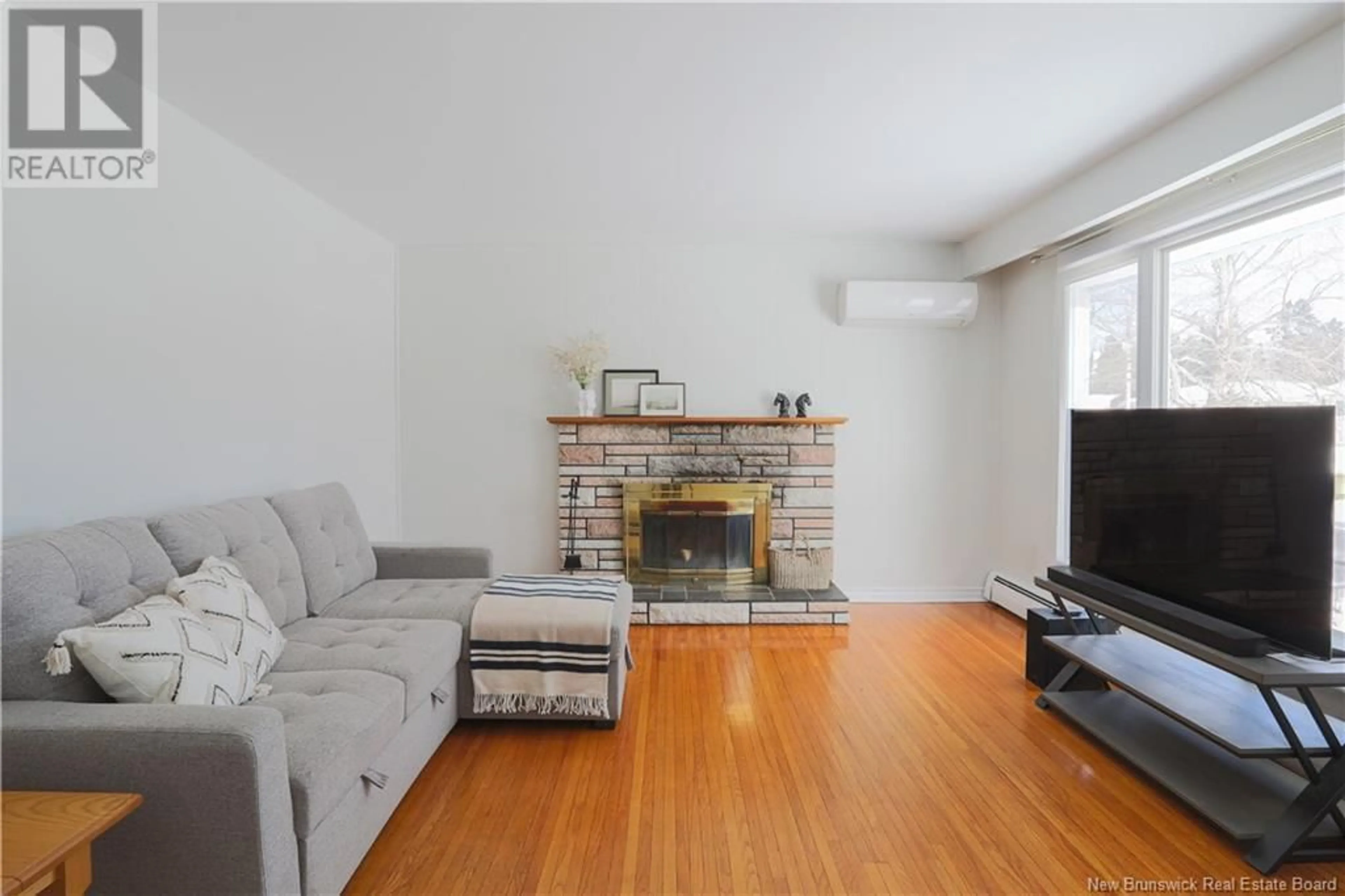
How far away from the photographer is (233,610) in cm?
190

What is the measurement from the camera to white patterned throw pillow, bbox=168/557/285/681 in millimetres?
1813

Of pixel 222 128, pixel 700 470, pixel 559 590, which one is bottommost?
pixel 559 590

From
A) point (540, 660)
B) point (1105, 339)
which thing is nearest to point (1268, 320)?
point (1105, 339)

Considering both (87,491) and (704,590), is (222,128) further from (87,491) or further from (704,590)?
(704,590)

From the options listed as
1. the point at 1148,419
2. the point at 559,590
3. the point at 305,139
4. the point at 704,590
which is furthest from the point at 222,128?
the point at 1148,419

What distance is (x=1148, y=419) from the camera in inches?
95.2

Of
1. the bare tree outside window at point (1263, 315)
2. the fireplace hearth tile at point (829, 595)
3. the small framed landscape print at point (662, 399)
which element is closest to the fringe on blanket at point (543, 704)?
the fireplace hearth tile at point (829, 595)

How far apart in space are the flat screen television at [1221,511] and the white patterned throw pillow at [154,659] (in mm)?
3109

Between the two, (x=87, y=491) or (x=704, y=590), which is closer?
(x=87, y=491)

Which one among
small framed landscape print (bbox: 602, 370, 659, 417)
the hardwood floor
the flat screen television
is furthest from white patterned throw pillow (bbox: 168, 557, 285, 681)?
the flat screen television

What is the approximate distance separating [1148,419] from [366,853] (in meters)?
3.14

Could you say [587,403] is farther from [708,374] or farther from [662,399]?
[708,374]

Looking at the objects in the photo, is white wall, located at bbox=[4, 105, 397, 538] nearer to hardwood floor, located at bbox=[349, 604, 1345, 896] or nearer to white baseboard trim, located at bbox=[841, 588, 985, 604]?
hardwood floor, located at bbox=[349, 604, 1345, 896]

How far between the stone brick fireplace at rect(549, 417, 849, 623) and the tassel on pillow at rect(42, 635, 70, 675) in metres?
2.95
